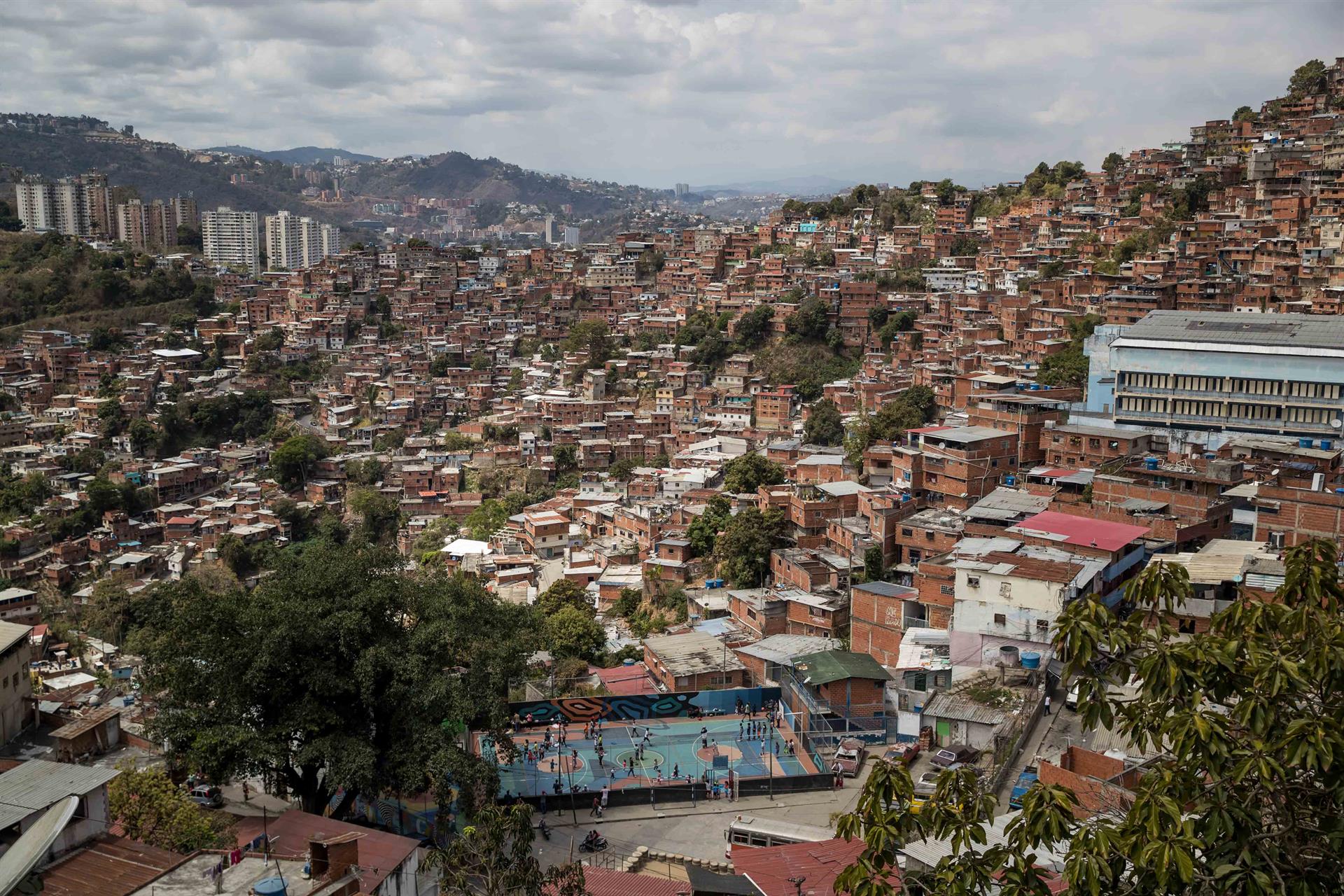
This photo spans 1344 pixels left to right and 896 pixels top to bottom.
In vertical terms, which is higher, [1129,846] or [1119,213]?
[1119,213]

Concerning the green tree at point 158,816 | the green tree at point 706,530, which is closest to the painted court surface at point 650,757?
the green tree at point 158,816

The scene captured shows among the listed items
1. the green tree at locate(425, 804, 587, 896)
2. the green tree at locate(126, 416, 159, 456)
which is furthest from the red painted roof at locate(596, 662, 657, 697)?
the green tree at locate(126, 416, 159, 456)

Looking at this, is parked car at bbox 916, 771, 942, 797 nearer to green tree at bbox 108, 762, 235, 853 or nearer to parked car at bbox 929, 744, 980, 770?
parked car at bbox 929, 744, 980, 770

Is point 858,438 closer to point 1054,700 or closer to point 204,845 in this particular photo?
point 1054,700

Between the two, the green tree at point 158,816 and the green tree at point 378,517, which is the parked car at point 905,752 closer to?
the green tree at point 158,816

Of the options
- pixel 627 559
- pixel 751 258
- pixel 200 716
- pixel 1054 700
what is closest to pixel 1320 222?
pixel 627 559
